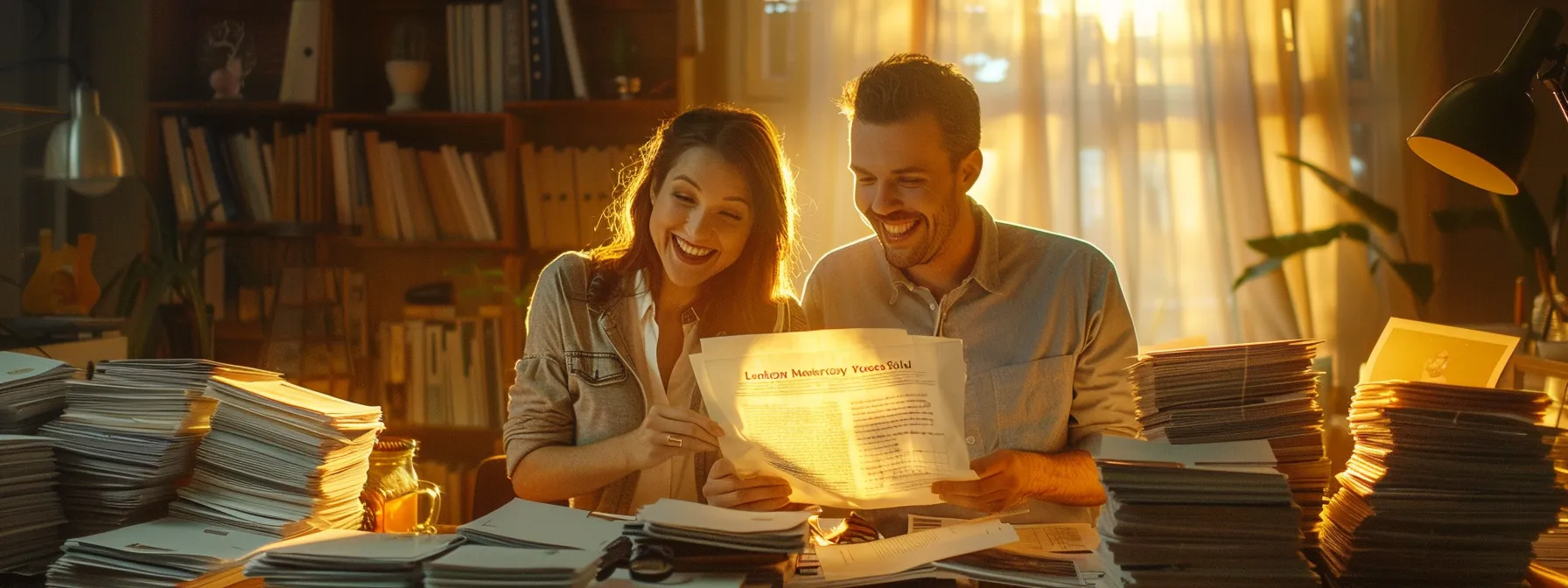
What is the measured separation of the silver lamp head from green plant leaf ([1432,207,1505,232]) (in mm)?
3506

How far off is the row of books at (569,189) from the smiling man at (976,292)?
152 cm

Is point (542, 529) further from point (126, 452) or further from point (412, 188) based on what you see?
point (412, 188)

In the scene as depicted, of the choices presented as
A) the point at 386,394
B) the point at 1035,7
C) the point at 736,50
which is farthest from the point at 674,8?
the point at 386,394

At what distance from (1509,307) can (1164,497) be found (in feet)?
9.53

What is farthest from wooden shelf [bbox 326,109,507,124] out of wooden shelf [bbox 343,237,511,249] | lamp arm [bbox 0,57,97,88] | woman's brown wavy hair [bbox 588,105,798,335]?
woman's brown wavy hair [bbox 588,105,798,335]

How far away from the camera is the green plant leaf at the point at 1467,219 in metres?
2.97

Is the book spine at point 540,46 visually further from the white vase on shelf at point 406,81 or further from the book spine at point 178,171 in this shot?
the book spine at point 178,171

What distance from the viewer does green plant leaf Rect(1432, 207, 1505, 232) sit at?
2969 mm

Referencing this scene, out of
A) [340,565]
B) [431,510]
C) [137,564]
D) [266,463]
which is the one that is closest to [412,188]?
[431,510]

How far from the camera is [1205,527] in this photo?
1.17 meters

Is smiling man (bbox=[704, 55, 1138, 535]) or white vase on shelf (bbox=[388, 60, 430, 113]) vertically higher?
white vase on shelf (bbox=[388, 60, 430, 113])

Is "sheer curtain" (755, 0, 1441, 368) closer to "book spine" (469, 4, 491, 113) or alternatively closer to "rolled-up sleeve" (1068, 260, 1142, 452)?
"book spine" (469, 4, 491, 113)

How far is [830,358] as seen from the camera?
1359 mm

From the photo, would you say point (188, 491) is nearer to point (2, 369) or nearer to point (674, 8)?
point (2, 369)
